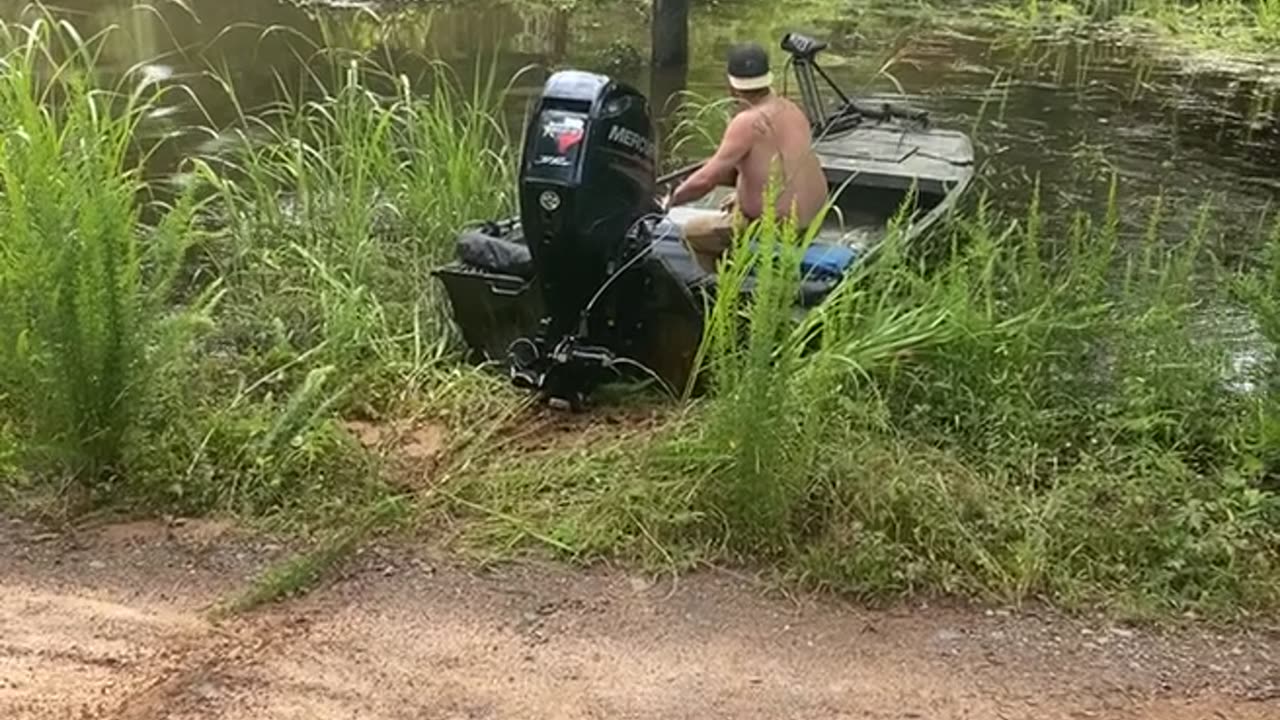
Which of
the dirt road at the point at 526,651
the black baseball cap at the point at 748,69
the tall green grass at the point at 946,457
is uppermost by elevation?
the black baseball cap at the point at 748,69

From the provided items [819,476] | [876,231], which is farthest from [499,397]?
[876,231]

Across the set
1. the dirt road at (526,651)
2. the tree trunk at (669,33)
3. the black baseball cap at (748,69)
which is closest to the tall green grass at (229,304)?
the dirt road at (526,651)

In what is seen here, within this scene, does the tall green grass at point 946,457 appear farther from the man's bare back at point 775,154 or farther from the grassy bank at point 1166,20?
the grassy bank at point 1166,20

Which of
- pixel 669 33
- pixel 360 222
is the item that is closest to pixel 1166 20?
pixel 669 33

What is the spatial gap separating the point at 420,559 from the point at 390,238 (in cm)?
252

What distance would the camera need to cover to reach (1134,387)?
4.86m

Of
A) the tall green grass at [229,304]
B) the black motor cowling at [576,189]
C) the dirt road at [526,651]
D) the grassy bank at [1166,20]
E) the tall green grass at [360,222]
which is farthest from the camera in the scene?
the grassy bank at [1166,20]

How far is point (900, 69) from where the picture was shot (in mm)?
13227

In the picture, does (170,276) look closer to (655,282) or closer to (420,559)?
(420,559)

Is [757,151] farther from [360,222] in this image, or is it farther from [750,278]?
[360,222]

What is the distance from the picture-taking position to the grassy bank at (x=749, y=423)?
4172 mm

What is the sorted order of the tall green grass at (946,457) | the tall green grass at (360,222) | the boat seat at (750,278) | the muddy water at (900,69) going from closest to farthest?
the tall green grass at (946,457)
the boat seat at (750,278)
the tall green grass at (360,222)
the muddy water at (900,69)

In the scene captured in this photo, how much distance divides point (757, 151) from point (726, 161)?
0.12 meters

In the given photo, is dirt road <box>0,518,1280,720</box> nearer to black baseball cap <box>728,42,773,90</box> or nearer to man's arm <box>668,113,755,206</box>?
man's arm <box>668,113,755,206</box>
